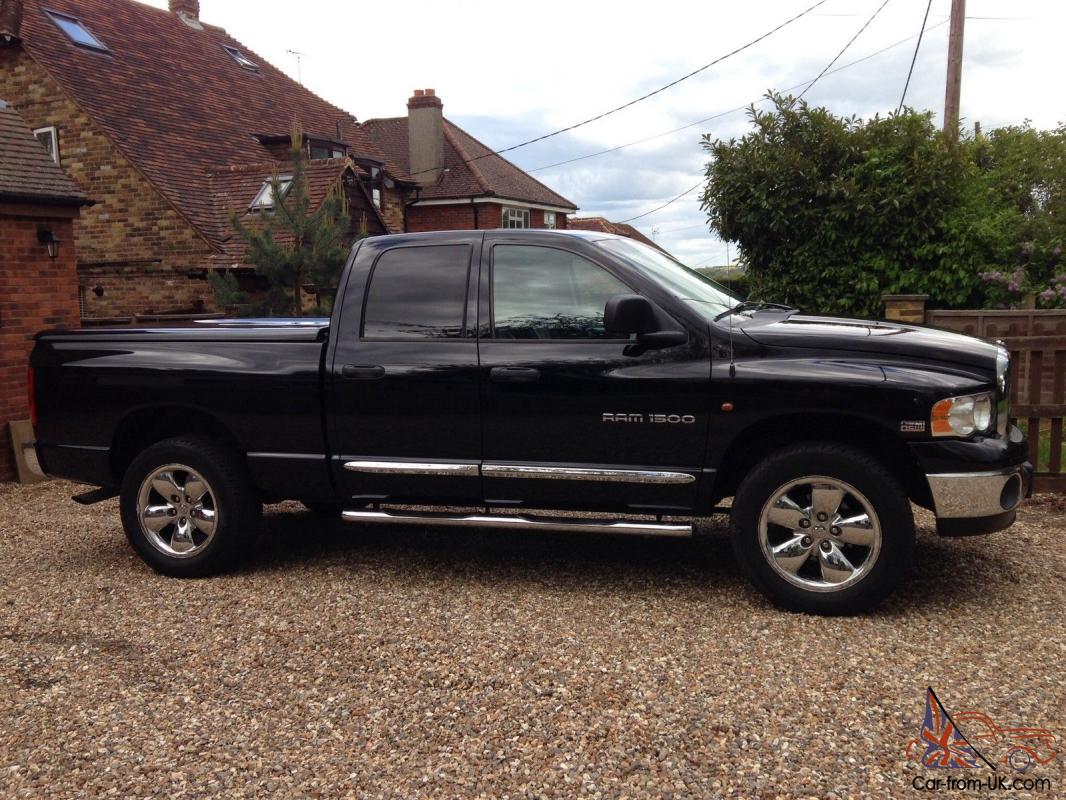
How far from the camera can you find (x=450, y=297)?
4.95 m

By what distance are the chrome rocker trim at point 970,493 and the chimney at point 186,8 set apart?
3023 centimetres

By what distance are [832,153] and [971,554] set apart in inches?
284

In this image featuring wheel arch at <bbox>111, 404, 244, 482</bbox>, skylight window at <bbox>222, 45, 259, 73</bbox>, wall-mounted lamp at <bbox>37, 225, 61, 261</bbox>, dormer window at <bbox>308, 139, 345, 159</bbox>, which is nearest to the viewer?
wheel arch at <bbox>111, 404, 244, 482</bbox>

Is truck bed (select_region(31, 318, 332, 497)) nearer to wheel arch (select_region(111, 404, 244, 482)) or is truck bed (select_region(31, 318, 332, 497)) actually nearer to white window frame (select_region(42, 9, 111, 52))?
wheel arch (select_region(111, 404, 244, 482))

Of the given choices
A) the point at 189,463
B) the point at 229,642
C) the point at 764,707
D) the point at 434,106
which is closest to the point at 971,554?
the point at 764,707

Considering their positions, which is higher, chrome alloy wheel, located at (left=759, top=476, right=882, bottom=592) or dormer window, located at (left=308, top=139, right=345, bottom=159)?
dormer window, located at (left=308, top=139, right=345, bottom=159)

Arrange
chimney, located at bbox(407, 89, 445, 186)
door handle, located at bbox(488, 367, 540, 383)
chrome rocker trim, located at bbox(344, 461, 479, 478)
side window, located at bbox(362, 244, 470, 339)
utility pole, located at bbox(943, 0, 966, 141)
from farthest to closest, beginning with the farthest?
chimney, located at bbox(407, 89, 445, 186)
utility pole, located at bbox(943, 0, 966, 141)
side window, located at bbox(362, 244, 470, 339)
chrome rocker trim, located at bbox(344, 461, 479, 478)
door handle, located at bbox(488, 367, 540, 383)

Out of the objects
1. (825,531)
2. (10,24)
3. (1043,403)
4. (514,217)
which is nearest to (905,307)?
(1043,403)

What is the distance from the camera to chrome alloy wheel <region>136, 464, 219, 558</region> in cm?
525

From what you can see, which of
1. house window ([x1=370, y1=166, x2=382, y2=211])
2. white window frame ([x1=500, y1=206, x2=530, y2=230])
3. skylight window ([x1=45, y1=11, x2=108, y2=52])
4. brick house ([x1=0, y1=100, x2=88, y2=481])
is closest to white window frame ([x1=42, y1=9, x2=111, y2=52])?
skylight window ([x1=45, y1=11, x2=108, y2=52])

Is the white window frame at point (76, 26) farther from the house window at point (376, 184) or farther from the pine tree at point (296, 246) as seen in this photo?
the pine tree at point (296, 246)

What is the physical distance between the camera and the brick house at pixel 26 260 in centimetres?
865

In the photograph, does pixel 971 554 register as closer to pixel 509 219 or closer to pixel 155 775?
pixel 155 775

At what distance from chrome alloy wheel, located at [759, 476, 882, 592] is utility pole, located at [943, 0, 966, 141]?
402 inches
